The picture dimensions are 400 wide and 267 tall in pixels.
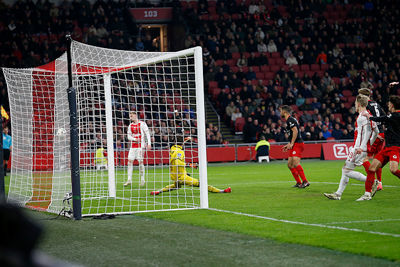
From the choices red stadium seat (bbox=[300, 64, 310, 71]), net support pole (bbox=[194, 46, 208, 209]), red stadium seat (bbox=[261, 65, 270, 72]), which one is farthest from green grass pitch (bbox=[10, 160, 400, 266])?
red stadium seat (bbox=[300, 64, 310, 71])

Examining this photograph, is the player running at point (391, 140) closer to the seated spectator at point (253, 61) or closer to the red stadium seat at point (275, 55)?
the seated spectator at point (253, 61)

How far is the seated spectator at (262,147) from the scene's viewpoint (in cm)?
2680

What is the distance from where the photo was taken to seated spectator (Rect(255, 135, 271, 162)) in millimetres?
26797

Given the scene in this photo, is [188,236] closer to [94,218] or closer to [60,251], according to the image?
[60,251]

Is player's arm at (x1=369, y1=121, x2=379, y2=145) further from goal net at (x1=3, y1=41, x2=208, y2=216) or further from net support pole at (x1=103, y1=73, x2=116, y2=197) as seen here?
net support pole at (x1=103, y1=73, x2=116, y2=197)

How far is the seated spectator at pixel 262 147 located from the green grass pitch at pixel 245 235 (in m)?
16.0

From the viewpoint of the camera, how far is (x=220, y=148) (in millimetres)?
27438

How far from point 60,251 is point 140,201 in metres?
4.92

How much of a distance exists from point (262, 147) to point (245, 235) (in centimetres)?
2051

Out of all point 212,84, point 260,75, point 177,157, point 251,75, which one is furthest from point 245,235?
point 260,75

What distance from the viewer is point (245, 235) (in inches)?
265

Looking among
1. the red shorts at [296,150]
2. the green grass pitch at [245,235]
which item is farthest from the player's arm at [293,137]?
the green grass pitch at [245,235]

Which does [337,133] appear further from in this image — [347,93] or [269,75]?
[269,75]

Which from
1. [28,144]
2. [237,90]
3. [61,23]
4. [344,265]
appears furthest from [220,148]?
[344,265]
